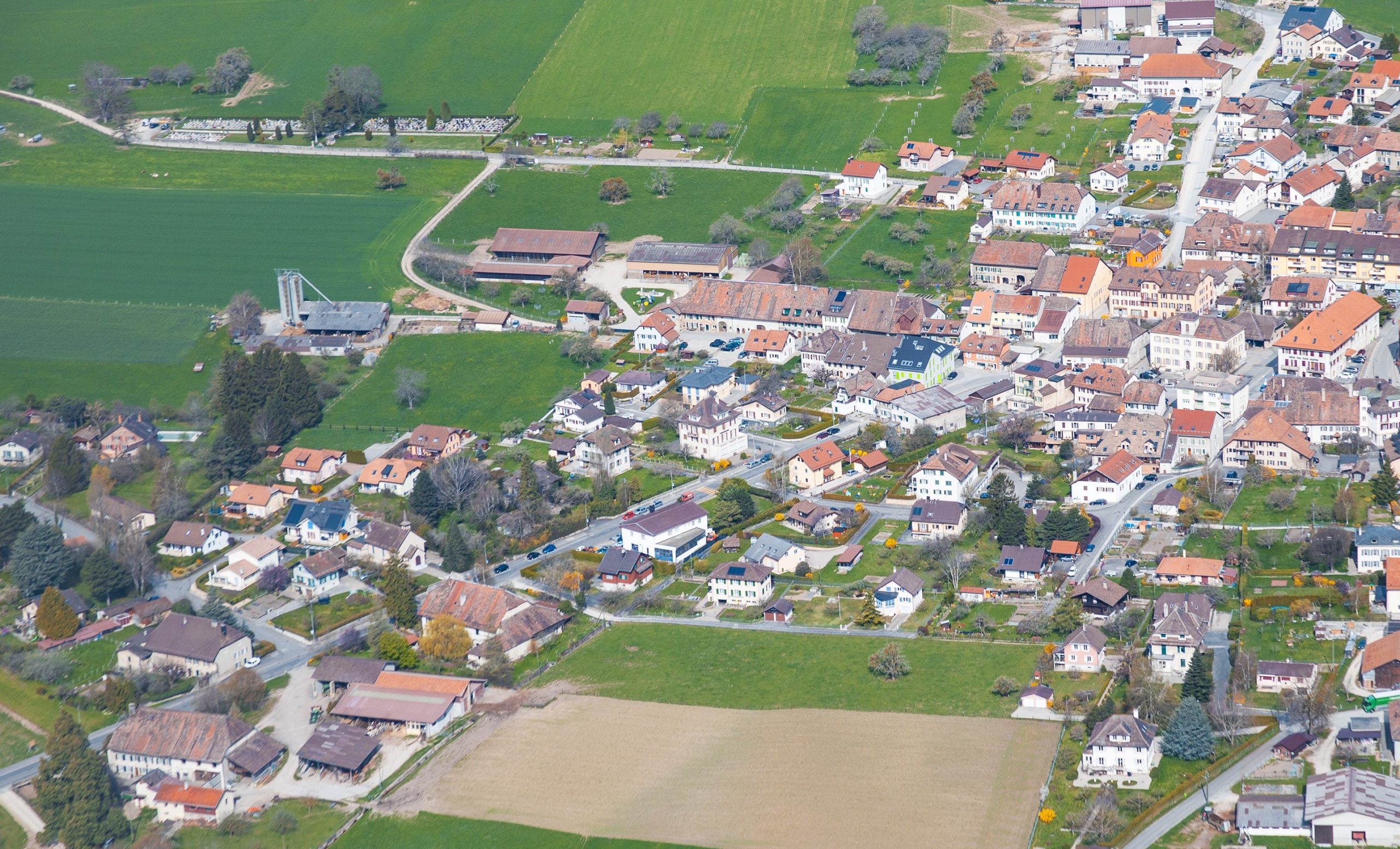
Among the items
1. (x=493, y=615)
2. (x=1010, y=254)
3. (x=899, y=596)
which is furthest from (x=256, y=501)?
(x=1010, y=254)

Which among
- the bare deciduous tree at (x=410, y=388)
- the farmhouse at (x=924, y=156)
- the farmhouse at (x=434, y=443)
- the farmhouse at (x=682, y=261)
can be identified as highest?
the farmhouse at (x=924, y=156)

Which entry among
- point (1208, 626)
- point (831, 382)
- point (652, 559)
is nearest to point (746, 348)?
point (831, 382)

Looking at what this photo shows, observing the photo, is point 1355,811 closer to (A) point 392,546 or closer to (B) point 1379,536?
(B) point 1379,536

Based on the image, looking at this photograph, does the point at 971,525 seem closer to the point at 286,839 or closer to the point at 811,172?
the point at 286,839

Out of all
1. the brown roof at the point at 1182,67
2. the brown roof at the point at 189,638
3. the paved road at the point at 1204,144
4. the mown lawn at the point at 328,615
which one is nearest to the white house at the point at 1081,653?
the mown lawn at the point at 328,615

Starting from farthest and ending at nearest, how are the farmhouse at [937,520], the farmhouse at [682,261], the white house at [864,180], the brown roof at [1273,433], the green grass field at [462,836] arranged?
1. the white house at [864,180]
2. the farmhouse at [682,261]
3. the brown roof at [1273,433]
4. the farmhouse at [937,520]
5. the green grass field at [462,836]

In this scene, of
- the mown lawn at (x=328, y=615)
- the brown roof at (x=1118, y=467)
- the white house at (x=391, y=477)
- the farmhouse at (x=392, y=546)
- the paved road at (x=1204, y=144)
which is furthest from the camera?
the paved road at (x=1204, y=144)

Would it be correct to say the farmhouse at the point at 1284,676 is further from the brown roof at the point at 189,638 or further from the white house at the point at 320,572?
the brown roof at the point at 189,638
